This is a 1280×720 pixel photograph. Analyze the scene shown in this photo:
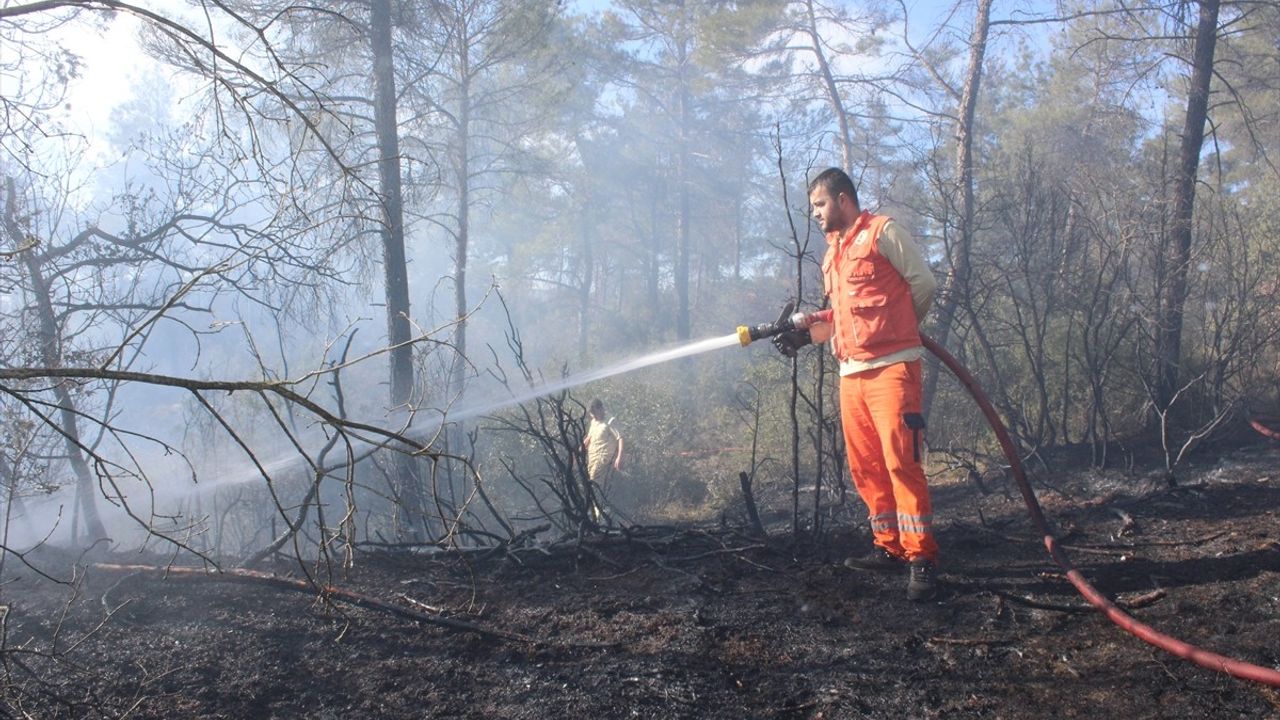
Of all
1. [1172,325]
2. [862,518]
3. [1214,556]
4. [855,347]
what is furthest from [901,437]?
[1172,325]

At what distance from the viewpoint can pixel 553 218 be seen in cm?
3109

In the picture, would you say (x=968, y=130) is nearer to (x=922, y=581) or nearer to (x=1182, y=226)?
(x=1182, y=226)

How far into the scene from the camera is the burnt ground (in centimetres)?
265

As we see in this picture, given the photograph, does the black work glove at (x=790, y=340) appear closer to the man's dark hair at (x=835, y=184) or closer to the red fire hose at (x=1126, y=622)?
the red fire hose at (x=1126, y=622)

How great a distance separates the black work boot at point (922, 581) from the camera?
134 inches

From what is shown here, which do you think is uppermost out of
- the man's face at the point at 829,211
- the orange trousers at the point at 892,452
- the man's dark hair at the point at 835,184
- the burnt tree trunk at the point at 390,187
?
the burnt tree trunk at the point at 390,187

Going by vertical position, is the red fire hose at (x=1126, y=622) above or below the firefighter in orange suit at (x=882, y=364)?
below

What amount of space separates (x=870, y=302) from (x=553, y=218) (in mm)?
28258

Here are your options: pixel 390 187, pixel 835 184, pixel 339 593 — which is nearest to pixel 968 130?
pixel 835 184

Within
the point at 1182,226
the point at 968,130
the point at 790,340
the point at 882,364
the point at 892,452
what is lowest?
the point at 892,452

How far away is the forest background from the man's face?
0.94 ft

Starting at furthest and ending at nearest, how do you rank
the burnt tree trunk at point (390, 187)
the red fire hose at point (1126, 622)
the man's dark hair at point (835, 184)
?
the burnt tree trunk at point (390, 187), the man's dark hair at point (835, 184), the red fire hose at point (1126, 622)

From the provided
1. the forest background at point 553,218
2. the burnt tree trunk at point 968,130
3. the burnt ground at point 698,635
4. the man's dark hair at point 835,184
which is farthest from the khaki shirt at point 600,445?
the man's dark hair at point 835,184

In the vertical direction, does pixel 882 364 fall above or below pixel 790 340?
below
